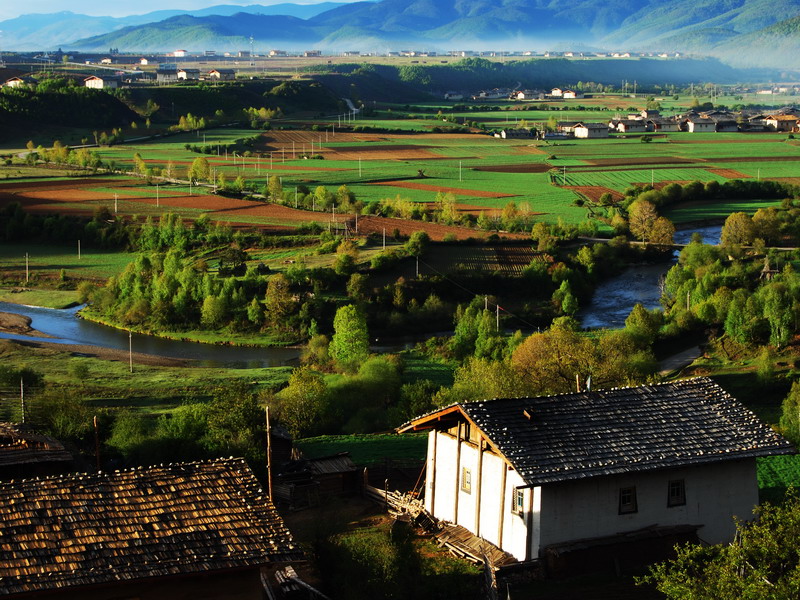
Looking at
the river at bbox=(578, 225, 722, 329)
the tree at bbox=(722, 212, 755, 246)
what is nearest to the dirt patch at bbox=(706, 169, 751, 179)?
the river at bbox=(578, 225, 722, 329)

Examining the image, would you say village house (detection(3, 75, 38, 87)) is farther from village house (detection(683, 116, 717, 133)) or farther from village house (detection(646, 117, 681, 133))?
village house (detection(683, 116, 717, 133))

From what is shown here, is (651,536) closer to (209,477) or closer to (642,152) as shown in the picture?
(209,477)

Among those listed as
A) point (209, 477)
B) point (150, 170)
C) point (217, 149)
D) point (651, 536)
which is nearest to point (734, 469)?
point (651, 536)

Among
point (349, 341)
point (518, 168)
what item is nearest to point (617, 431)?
point (349, 341)

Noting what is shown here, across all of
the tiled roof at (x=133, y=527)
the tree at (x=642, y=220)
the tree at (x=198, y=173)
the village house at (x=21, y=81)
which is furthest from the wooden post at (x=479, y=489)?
Result: the village house at (x=21, y=81)

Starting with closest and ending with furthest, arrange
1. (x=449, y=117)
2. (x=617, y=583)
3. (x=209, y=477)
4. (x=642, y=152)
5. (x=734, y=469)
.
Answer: (x=209, y=477) < (x=617, y=583) < (x=734, y=469) < (x=642, y=152) < (x=449, y=117)

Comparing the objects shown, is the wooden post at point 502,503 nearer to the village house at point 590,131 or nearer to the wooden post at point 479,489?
the wooden post at point 479,489

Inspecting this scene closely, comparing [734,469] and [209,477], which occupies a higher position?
[209,477]
